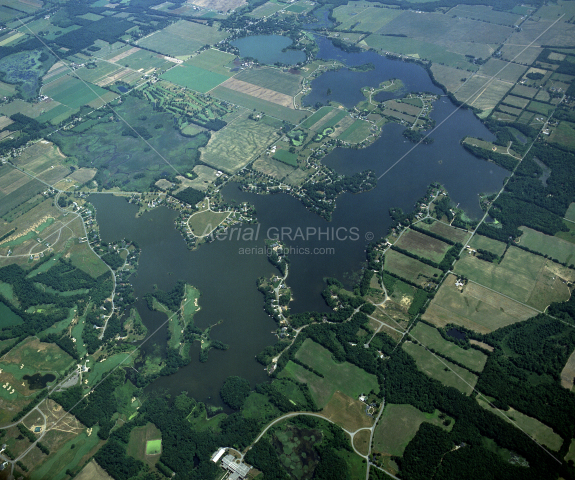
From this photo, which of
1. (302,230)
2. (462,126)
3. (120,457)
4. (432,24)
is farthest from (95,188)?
(432,24)

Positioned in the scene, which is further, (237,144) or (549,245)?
(237,144)

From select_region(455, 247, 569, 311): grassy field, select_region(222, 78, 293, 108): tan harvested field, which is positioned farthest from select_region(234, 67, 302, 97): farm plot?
select_region(455, 247, 569, 311): grassy field

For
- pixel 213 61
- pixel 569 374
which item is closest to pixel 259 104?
pixel 213 61

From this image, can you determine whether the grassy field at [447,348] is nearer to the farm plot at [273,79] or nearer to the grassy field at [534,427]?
the grassy field at [534,427]

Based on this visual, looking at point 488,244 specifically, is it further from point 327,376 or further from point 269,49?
point 269,49

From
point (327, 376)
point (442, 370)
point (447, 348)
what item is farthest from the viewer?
point (447, 348)

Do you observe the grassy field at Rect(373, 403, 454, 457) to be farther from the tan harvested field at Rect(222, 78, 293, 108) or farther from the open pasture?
the open pasture
